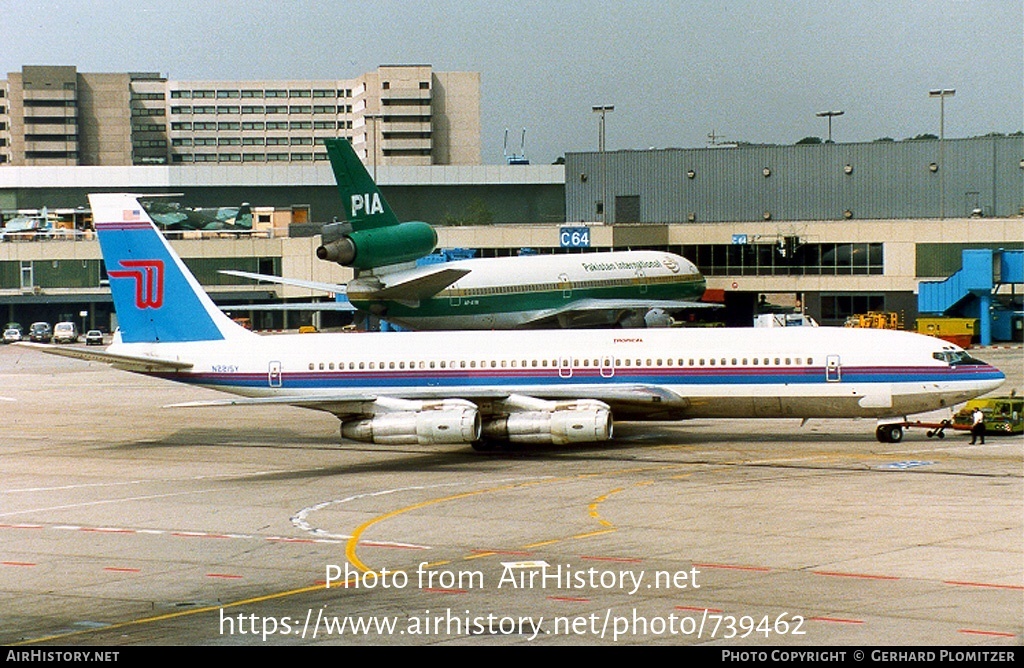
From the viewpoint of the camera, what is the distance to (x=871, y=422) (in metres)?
57.5

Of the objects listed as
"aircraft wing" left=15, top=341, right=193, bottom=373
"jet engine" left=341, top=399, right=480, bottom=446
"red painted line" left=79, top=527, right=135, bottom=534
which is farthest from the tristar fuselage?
"red painted line" left=79, top=527, right=135, bottom=534

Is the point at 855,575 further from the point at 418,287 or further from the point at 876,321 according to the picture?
the point at 876,321

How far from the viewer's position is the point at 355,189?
7581 centimetres

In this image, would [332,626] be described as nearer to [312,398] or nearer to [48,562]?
[48,562]

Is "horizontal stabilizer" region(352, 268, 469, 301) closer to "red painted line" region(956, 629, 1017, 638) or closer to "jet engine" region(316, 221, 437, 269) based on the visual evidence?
"jet engine" region(316, 221, 437, 269)

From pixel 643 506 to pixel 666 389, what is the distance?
13385 millimetres

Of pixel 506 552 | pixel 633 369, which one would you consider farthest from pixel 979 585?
pixel 633 369

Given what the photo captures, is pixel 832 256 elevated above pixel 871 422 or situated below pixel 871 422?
above

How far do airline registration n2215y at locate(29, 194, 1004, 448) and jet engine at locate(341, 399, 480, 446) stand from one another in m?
0.05

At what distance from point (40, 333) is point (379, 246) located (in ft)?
220

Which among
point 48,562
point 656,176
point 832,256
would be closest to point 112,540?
point 48,562

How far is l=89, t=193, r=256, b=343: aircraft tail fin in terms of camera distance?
5497 cm

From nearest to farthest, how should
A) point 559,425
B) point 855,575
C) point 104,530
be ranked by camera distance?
1. point 855,575
2. point 104,530
3. point 559,425

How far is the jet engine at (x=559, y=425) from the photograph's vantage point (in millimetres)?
47875
